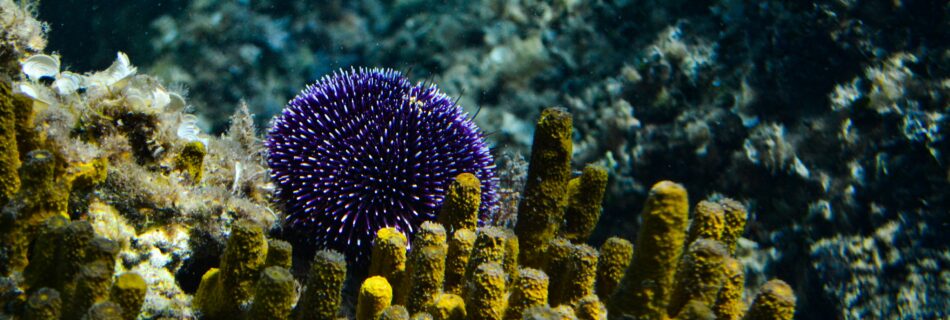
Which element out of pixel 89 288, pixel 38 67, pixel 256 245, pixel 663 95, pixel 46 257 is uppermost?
pixel 663 95

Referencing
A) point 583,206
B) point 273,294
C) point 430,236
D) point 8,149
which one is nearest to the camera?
point 273,294

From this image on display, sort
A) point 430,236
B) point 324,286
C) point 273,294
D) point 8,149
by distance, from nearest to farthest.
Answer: point 273,294 < point 324,286 < point 430,236 < point 8,149

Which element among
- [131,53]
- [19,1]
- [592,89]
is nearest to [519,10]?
[592,89]

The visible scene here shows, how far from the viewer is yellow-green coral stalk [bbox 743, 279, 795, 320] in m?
1.93

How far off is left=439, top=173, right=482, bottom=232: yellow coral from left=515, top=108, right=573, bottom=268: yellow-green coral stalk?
0.83ft

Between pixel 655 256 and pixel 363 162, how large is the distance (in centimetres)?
183

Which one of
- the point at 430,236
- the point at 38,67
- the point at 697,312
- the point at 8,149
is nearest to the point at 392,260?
the point at 430,236

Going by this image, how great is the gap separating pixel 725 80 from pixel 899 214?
3.80 feet

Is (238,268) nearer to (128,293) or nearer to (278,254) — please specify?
(278,254)

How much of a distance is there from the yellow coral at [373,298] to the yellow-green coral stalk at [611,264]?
0.87 m

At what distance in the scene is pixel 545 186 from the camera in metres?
2.72

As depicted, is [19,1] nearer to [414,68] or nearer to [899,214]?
[414,68]

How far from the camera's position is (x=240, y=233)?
2.19 metres

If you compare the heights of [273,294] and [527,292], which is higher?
[527,292]
